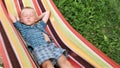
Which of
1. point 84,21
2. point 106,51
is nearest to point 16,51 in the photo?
point 106,51

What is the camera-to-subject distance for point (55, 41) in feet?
16.5

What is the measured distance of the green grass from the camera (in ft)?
18.7

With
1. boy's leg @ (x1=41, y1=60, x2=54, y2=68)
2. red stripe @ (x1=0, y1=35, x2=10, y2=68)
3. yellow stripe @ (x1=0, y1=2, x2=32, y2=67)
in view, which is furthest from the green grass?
red stripe @ (x1=0, y1=35, x2=10, y2=68)

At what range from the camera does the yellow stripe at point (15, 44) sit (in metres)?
4.06

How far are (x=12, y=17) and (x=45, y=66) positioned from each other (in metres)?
1.08

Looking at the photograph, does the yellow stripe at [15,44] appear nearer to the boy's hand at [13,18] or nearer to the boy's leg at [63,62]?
the boy's hand at [13,18]

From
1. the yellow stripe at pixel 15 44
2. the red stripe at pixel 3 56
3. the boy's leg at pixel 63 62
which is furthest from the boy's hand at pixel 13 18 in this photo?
the boy's leg at pixel 63 62

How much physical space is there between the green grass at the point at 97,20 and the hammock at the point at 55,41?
736 mm

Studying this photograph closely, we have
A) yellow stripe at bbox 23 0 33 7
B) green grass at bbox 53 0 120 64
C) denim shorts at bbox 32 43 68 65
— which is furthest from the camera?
green grass at bbox 53 0 120 64

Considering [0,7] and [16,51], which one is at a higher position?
[0,7]

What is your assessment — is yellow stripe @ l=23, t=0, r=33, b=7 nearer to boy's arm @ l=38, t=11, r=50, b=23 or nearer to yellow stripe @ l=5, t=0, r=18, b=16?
yellow stripe @ l=5, t=0, r=18, b=16

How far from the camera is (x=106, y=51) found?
5555 millimetres

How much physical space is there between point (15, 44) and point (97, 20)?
2.30 m

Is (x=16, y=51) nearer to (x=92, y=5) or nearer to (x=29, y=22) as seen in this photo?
(x=29, y=22)
